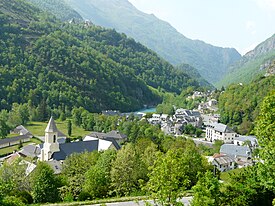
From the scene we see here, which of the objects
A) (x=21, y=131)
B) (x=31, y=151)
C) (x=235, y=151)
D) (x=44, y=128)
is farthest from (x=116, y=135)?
(x=235, y=151)

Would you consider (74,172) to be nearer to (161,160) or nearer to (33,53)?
(161,160)

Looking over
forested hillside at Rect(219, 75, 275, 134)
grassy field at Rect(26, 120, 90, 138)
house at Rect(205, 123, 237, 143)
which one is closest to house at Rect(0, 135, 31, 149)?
grassy field at Rect(26, 120, 90, 138)

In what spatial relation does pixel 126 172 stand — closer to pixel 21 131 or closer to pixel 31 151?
pixel 31 151

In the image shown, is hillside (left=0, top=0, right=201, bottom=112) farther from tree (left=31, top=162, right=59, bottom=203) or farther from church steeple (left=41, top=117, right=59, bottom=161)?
tree (left=31, top=162, right=59, bottom=203)

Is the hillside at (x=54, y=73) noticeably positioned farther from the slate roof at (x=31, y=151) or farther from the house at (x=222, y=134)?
the house at (x=222, y=134)

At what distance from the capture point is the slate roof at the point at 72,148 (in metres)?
58.1

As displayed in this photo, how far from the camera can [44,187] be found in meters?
32.9

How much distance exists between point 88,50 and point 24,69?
5826 cm

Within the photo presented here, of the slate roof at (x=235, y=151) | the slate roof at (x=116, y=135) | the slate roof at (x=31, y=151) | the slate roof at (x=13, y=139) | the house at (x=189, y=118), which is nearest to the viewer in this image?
the slate roof at (x=31, y=151)

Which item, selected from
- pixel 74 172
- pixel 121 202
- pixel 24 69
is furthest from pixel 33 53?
pixel 121 202

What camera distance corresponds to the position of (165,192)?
57.6ft

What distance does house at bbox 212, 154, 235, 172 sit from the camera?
64113mm

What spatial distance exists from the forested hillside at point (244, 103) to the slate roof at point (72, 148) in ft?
163

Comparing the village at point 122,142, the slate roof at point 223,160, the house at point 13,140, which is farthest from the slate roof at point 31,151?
the slate roof at point 223,160
